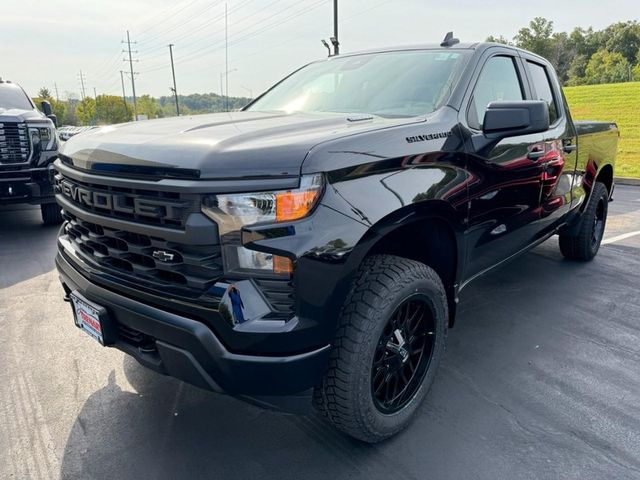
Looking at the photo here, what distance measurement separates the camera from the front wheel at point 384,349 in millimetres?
1983

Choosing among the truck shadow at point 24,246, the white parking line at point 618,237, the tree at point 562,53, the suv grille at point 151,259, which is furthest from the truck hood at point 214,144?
the tree at point 562,53

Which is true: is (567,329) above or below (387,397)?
below

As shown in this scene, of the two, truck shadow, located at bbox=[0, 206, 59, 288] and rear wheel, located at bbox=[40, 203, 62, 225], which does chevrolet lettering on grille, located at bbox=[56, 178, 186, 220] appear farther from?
rear wheel, located at bbox=[40, 203, 62, 225]

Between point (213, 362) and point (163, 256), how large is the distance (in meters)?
0.45

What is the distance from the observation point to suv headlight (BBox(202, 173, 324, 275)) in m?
1.75

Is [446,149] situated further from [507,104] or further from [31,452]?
[31,452]

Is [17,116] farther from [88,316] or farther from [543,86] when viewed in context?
[543,86]

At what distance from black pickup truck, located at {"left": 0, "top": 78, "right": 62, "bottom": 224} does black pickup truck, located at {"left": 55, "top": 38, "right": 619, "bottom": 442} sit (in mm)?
4228

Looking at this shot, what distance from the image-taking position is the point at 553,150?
352 centimetres

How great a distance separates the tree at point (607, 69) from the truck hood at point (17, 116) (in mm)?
62885

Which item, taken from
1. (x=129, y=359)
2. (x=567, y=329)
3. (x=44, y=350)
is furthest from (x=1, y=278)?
(x=567, y=329)

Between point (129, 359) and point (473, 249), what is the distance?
2148 mm

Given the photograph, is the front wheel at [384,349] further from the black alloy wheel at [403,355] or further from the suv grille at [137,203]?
the suv grille at [137,203]

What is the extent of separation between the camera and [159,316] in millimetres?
1894
